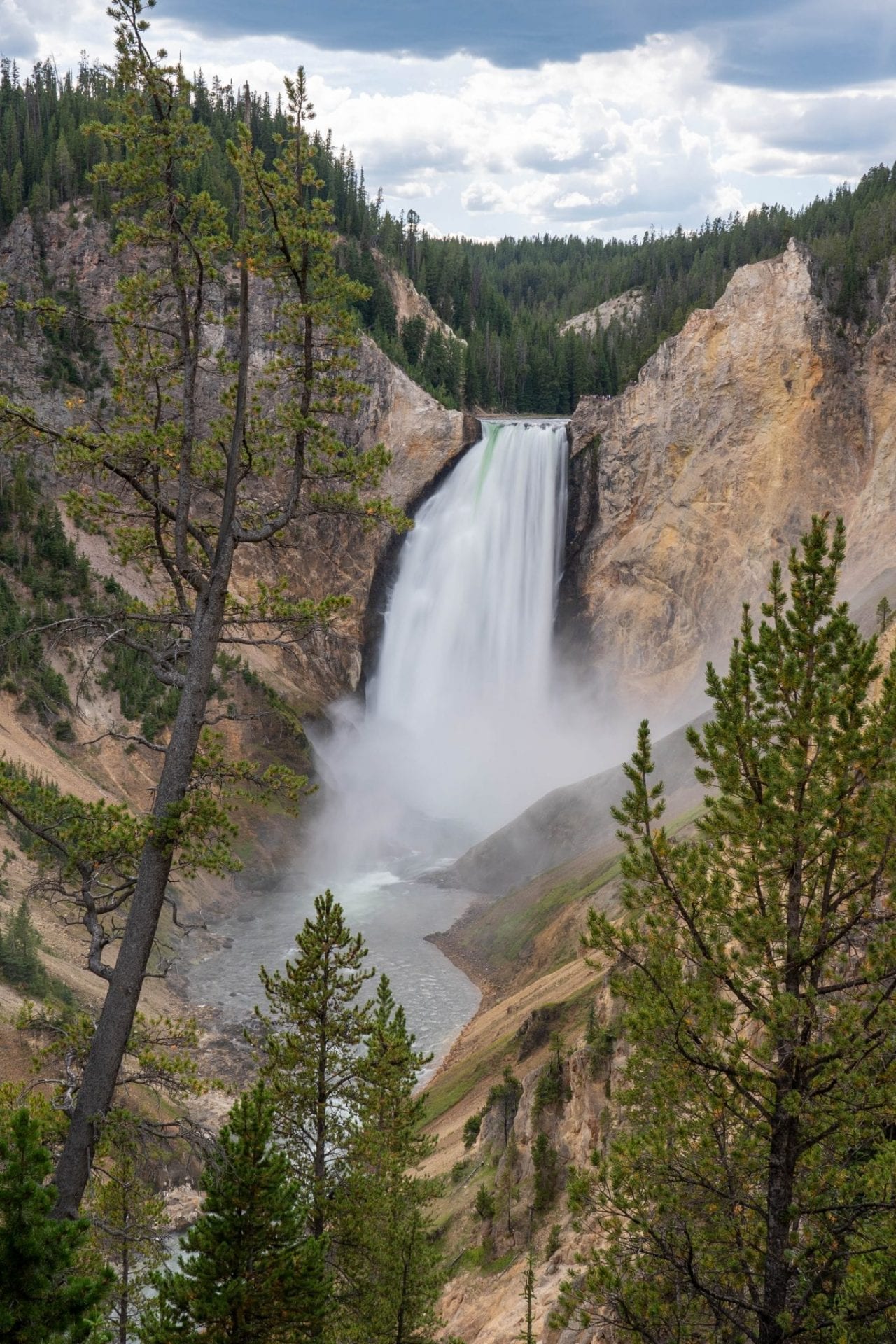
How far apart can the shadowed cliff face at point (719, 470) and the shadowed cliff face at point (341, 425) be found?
1124cm

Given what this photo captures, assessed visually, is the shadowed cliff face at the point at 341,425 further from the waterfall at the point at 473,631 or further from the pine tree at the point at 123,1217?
the pine tree at the point at 123,1217

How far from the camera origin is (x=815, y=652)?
8.77 metres

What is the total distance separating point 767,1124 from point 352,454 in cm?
733

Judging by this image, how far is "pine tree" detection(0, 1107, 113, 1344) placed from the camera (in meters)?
5.91

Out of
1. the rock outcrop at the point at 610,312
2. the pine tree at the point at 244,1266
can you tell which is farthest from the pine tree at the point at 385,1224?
the rock outcrop at the point at 610,312

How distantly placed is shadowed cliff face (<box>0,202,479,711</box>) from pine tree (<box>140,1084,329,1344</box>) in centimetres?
5816

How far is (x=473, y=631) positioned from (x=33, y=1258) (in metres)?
63.5

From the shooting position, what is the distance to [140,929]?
868 centimetres

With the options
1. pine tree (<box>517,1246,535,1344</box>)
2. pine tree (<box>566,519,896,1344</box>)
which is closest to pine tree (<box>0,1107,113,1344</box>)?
pine tree (<box>566,519,896,1344</box>)

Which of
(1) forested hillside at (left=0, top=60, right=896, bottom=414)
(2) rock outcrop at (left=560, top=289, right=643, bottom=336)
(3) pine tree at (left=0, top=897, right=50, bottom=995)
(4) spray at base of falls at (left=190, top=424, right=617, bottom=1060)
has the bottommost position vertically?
(3) pine tree at (left=0, top=897, right=50, bottom=995)

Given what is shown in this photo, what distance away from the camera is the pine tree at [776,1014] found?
25.6ft

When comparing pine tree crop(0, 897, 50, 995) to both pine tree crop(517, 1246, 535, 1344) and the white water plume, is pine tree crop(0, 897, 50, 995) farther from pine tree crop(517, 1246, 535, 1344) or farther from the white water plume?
the white water plume

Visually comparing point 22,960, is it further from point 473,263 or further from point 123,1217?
point 473,263

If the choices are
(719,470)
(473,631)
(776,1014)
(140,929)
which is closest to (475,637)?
(473,631)
